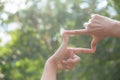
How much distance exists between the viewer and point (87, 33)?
2.08m

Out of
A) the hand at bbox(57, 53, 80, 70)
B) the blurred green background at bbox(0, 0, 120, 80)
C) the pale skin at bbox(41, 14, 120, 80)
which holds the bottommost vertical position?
the hand at bbox(57, 53, 80, 70)

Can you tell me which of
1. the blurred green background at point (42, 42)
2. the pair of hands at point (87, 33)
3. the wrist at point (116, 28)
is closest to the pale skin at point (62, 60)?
the pair of hands at point (87, 33)

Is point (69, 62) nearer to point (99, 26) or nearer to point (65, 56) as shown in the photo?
point (65, 56)

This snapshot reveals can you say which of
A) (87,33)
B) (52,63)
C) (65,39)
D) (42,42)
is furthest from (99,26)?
(42,42)

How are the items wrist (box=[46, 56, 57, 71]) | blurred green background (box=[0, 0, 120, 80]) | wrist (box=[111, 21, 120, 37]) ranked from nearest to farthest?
wrist (box=[111, 21, 120, 37])
wrist (box=[46, 56, 57, 71])
blurred green background (box=[0, 0, 120, 80])

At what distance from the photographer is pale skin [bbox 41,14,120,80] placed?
2051 mm

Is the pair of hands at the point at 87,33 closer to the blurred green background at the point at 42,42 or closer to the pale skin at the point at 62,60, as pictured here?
the pale skin at the point at 62,60

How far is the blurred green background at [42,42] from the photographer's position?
7445 millimetres

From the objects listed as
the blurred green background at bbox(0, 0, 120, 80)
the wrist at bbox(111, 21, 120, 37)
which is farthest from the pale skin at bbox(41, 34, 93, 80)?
the blurred green background at bbox(0, 0, 120, 80)

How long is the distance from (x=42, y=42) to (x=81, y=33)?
7.36m

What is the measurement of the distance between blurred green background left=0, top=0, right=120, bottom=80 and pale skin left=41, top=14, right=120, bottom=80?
4322 millimetres

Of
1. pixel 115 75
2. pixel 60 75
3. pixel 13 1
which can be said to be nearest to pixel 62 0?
pixel 13 1

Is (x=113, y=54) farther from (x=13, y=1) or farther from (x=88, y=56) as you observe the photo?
(x=13, y=1)

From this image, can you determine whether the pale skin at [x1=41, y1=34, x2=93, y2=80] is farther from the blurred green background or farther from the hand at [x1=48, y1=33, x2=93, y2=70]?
the blurred green background
